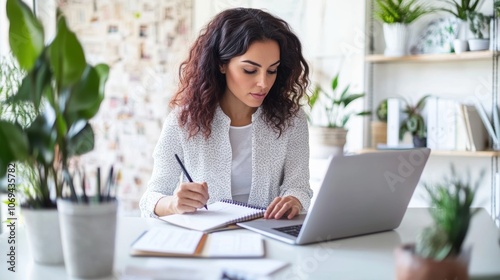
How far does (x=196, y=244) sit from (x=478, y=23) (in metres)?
2.27

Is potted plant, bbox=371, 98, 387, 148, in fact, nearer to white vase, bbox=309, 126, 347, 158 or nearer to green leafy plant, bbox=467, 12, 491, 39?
white vase, bbox=309, 126, 347, 158

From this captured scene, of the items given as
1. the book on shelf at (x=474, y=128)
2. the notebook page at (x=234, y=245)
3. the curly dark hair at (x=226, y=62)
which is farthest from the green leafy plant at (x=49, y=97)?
the book on shelf at (x=474, y=128)

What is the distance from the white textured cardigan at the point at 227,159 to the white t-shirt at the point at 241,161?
3 cm

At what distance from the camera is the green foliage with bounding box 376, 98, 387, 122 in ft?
10.6

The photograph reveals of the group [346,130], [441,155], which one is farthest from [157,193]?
[441,155]

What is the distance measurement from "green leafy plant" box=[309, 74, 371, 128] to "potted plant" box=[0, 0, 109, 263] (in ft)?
6.99

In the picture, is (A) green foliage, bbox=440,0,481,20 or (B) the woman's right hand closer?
(B) the woman's right hand

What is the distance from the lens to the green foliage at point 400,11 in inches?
119

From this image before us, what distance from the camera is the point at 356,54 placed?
10.9 ft

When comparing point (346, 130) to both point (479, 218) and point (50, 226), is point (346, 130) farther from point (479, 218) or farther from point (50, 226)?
point (50, 226)

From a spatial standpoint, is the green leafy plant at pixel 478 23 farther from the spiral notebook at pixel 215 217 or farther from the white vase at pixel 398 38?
the spiral notebook at pixel 215 217

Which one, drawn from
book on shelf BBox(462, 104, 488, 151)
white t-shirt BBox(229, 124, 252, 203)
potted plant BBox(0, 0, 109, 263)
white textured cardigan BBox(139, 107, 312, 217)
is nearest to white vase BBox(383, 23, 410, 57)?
book on shelf BBox(462, 104, 488, 151)

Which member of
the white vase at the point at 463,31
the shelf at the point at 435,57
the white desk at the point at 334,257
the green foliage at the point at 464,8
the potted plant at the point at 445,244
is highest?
the green foliage at the point at 464,8

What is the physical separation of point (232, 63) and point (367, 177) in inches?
31.9
